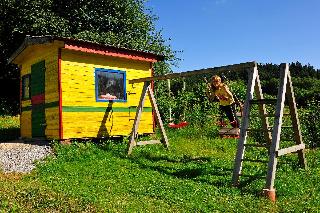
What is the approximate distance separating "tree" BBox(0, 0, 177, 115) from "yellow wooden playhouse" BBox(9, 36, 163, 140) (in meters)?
12.8

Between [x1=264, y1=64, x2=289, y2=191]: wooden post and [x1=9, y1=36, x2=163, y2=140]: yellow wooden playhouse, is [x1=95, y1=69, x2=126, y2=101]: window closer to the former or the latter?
[x1=9, y1=36, x2=163, y2=140]: yellow wooden playhouse

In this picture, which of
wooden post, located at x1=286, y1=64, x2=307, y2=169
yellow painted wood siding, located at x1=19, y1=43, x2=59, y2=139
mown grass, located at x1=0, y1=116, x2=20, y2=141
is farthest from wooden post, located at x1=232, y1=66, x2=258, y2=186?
mown grass, located at x1=0, y1=116, x2=20, y2=141

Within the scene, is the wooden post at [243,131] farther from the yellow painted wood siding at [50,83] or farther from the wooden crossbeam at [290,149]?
the yellow painted wood siding at [50,83]

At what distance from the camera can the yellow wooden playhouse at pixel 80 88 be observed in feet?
44.8

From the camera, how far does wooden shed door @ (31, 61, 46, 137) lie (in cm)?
1484

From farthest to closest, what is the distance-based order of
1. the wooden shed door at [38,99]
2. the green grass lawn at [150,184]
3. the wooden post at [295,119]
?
the wooden shed door at [38,99] < the wooden post at [295,119] < the green grass lawn at [150,184]

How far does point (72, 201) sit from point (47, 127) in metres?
7.78

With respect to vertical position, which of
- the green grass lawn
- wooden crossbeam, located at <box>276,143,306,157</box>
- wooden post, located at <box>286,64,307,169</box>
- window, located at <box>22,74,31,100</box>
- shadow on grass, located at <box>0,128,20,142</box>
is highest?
window, located at <box>22,74,31,100</box>

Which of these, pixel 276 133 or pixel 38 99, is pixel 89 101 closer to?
pixel 38 99

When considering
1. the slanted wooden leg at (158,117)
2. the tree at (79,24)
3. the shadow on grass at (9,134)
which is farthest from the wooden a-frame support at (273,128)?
the tree at (79,24)

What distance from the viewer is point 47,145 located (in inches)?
530

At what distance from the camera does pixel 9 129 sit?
21.1 meters

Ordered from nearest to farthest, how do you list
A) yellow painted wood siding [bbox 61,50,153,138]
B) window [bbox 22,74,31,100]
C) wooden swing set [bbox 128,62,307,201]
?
wooden swing set [bbox 128,62,307,201]
yellow painted wood siding [bbox 61,50,153,138]
window [bbox 22,74,31,100]

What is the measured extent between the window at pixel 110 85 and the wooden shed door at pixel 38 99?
228cm
